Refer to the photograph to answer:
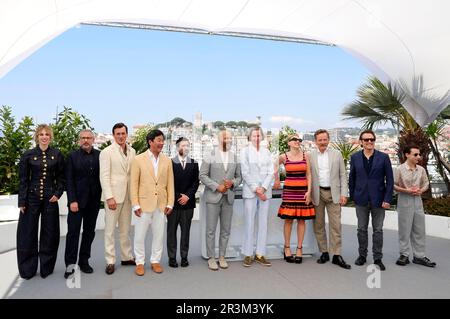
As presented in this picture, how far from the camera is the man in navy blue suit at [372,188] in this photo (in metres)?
3.86

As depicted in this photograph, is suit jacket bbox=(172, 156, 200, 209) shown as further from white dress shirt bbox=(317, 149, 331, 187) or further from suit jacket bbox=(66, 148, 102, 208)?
white dress shirt bbox=(317, 149, 331, 187)

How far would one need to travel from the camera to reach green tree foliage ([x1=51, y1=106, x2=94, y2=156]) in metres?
6.57

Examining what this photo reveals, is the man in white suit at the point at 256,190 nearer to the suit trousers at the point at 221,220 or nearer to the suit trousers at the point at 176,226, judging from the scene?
the suit trousers at the point at 221,220

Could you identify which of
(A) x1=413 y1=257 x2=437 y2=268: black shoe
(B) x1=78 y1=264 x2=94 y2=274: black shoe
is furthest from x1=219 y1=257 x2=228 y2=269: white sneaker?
(A) x1=413 y1=257 x2=437 y2=268: black shoe

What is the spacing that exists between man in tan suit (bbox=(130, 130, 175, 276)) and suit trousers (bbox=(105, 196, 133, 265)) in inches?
9.7

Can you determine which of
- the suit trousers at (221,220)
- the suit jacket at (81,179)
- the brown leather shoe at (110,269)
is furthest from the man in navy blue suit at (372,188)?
the suit jacket at (81,179)

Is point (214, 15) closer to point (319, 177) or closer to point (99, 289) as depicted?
point (319, 177)

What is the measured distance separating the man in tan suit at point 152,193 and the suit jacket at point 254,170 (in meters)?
0.82

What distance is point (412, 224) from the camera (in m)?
4.07

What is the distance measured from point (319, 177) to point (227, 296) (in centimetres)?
178

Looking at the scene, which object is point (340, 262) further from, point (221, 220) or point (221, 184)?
point (221, 184)

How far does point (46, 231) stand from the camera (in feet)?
11.6

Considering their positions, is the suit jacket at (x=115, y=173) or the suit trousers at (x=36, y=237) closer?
the suit trousers at (x=36, y=237)
